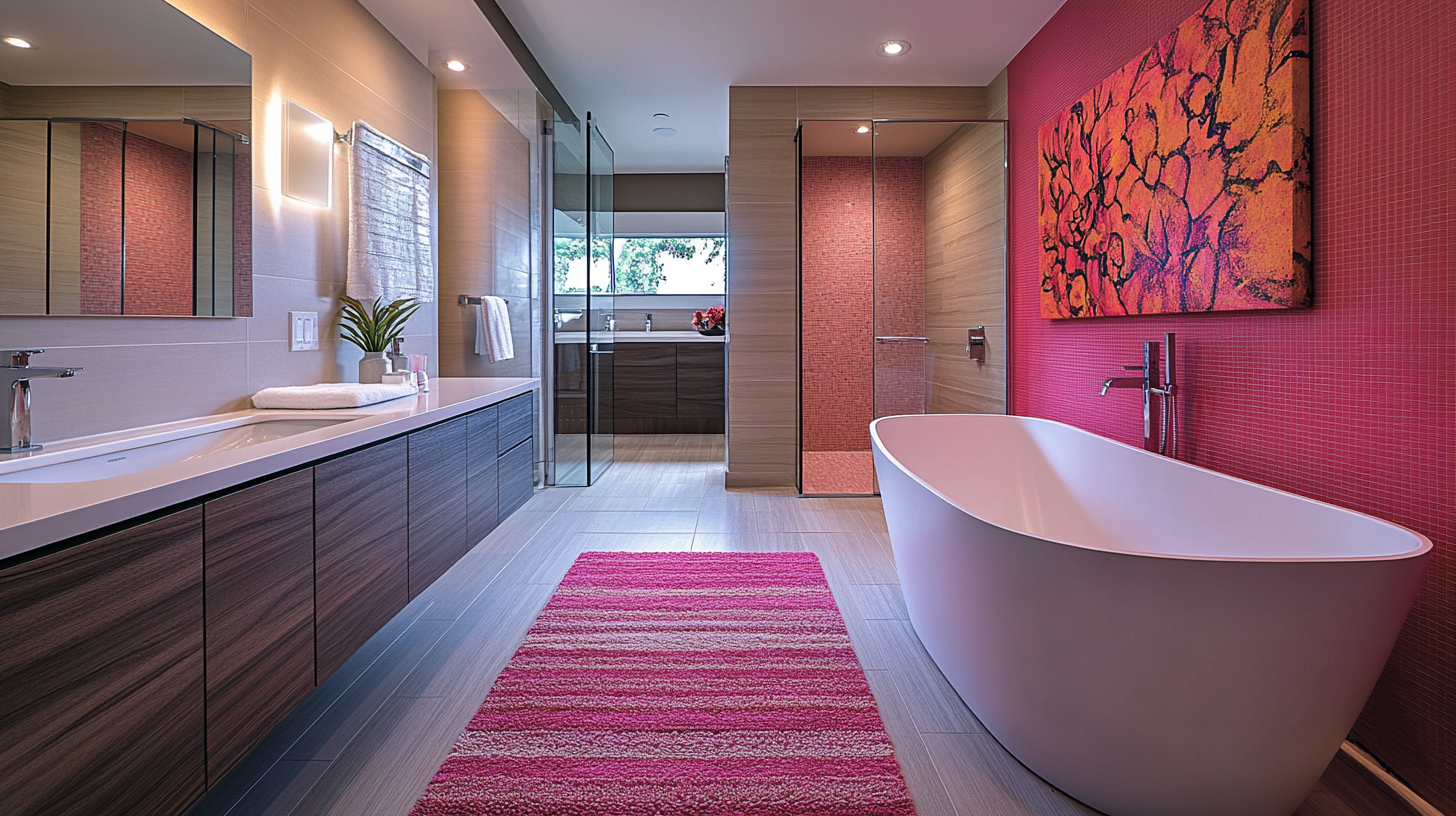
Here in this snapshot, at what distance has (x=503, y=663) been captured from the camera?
84.7 inches

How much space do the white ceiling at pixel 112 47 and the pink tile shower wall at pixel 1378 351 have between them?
283cm

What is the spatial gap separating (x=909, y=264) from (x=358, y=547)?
3173 millimetres

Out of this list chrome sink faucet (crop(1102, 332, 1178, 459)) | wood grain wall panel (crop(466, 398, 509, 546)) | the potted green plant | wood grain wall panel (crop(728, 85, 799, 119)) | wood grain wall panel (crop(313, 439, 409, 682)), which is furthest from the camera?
wood grain wall panel (crop(728, 85, 799, 119))

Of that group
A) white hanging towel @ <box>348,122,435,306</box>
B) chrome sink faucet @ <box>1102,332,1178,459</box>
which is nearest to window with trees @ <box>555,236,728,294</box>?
white hanging towel @ <box>348,122,435,306</box>

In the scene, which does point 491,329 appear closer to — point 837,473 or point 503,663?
point 503,663

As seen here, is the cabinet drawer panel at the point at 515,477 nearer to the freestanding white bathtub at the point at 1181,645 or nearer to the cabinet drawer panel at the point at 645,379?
the freestanding white bathtub at the point at 1181,645

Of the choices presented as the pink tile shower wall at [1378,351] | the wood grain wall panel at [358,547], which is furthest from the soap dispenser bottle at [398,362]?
the pink tile shower wall at [1378,351]

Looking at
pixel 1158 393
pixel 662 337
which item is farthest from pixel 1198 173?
pixel 662 337

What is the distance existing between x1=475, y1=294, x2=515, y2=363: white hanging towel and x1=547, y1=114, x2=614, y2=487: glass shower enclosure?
0.58 m

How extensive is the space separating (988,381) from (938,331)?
0.41 meters

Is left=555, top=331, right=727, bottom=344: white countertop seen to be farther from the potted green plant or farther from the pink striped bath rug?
the pink striped bath rug

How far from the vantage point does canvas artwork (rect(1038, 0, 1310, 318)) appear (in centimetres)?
198

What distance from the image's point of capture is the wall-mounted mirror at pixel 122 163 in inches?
56.6

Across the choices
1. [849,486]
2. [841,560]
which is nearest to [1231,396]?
[841,560]
